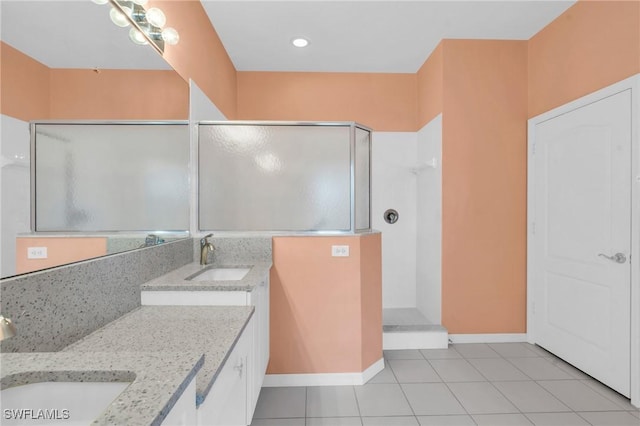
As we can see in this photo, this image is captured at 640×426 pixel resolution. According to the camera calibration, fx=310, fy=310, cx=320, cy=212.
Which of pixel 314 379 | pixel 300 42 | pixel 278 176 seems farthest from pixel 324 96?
pixel 314 379

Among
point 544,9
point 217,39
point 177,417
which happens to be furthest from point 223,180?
point 544,9

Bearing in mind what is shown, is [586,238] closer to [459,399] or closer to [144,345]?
[459,399]

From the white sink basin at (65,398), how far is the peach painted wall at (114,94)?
2.52 feet

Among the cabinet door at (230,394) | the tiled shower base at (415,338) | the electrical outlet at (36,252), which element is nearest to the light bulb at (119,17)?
the electrical outlet at (36,252)

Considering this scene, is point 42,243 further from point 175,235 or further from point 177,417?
point 175,235

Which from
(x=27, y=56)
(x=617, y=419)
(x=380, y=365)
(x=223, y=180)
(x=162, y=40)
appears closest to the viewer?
(x=27, y=56)

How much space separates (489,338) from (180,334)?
2954 millimetres

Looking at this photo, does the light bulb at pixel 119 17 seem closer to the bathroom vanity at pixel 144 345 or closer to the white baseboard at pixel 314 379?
the bathroom vanity at pixel 144 345

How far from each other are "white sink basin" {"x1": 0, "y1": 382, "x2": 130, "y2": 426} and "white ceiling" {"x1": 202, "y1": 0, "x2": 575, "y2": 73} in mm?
2744

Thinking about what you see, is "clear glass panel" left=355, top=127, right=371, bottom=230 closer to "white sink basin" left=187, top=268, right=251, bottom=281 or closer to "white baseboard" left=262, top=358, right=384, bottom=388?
"white sink basin" left=187, top=268, right=251, bottom=281

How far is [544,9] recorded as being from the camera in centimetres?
258

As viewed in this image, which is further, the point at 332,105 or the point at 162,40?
the point at 332,105

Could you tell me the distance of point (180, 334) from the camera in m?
1.09

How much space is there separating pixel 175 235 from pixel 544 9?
3.39m
